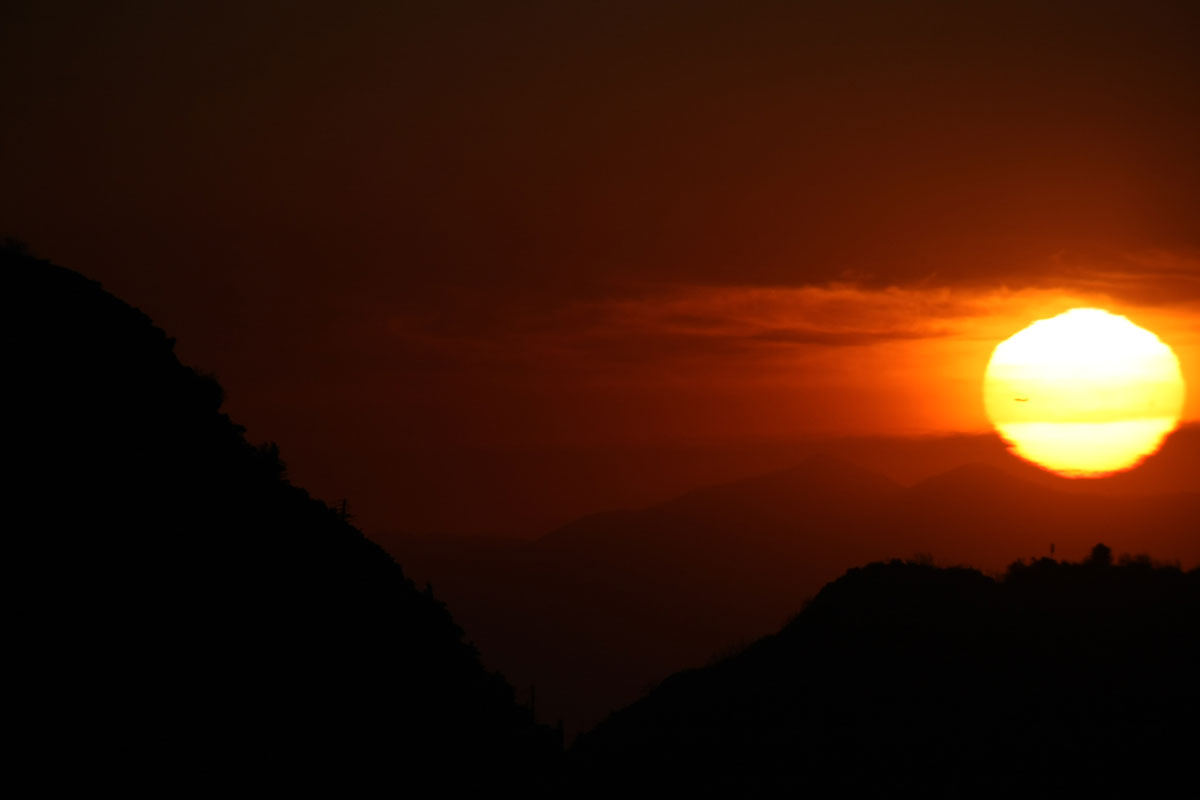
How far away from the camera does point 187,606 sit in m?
18.8

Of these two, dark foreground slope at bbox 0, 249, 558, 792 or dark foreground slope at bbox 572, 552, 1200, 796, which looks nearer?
dark foreground slope at bbox 0, 249, 558, 792

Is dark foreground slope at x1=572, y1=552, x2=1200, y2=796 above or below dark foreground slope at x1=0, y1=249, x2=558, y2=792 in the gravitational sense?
below

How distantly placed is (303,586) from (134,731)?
20.7 ft

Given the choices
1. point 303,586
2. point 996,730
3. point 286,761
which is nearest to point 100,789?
point 286,761

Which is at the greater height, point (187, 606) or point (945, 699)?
point (187, 606)

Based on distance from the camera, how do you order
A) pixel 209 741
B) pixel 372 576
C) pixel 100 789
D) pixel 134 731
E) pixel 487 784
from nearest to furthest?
1. pixel 100 789
2. pixel 134 731
3. pixel 209 741
4. pixel 487 784
5. pixel 372 576

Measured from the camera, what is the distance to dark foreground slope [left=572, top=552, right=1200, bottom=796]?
33.8 meters

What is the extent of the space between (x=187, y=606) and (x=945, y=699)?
2645 cm

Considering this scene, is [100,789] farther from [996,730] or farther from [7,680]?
[996,730]

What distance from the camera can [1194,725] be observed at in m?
34.1

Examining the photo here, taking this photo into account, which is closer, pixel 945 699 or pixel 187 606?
pixel 187 606

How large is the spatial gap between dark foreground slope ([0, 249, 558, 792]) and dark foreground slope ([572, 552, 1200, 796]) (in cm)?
1351

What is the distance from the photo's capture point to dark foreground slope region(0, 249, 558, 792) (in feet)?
53.1

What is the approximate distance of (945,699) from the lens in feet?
122
